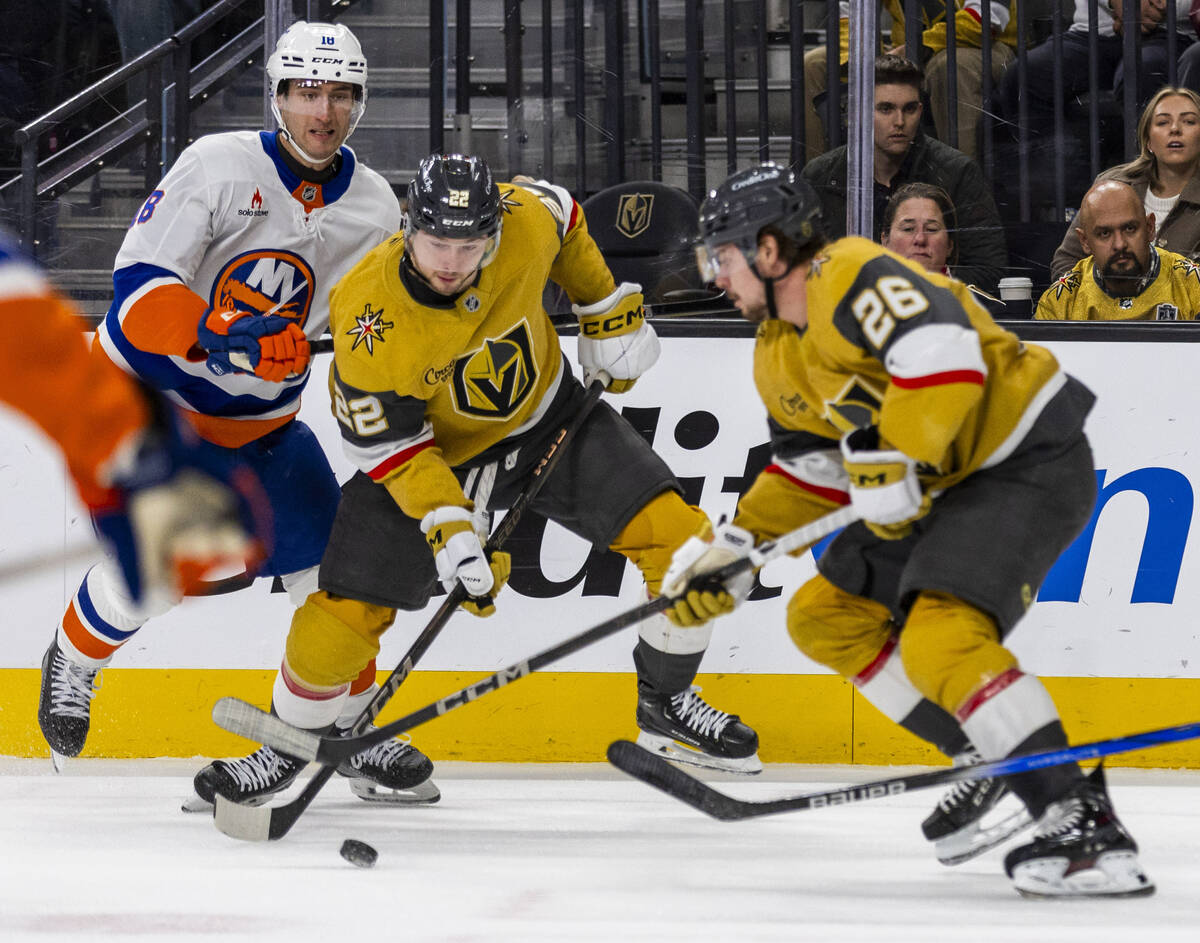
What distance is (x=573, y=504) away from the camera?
2986 mm

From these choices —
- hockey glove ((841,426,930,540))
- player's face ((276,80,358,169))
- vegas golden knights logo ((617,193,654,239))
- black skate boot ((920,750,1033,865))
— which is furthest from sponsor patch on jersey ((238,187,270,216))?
black skate boot ((920,750,1033,865))

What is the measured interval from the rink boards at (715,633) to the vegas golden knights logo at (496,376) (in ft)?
1.95

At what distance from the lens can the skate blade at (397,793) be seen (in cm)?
311

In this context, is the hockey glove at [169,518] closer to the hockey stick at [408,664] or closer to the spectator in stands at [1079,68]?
the hockey stick at [408,664]

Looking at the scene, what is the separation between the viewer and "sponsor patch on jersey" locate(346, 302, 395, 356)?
271 centimetres

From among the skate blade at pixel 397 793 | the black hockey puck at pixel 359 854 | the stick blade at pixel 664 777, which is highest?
the stick blade at pixel 664 777

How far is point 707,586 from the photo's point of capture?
241 cm

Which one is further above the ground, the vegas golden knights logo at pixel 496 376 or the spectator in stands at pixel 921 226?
the spectator in stands at pixel 921 226

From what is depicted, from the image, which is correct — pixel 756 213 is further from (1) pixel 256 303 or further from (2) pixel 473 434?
(1) pixel 256 303

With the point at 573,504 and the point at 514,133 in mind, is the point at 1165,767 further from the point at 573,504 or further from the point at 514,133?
the point at 514,133

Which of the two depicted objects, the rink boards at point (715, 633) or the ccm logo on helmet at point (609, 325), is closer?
the ccm logo on helmet at point (609, 325)

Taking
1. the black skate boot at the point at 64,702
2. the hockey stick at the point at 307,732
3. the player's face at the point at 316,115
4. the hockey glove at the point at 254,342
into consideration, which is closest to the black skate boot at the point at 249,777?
the hockey stick at the point at 307,732

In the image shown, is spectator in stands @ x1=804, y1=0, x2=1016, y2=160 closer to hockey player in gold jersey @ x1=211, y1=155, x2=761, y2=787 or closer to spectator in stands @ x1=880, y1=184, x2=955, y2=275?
spectator in stands @ x1=880, y1=184, x2=955, y2=275

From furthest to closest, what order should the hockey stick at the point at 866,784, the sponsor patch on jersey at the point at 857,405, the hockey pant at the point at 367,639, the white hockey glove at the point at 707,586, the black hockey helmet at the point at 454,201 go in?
the hockey pant at the point at 367,639 → the black hockey helmet at the point at 454,201 → the white hockey glove at the point at 707,586 → the sponsor patch on jersey at the point at 857,405 → the hockey stick at the point at 866,784
